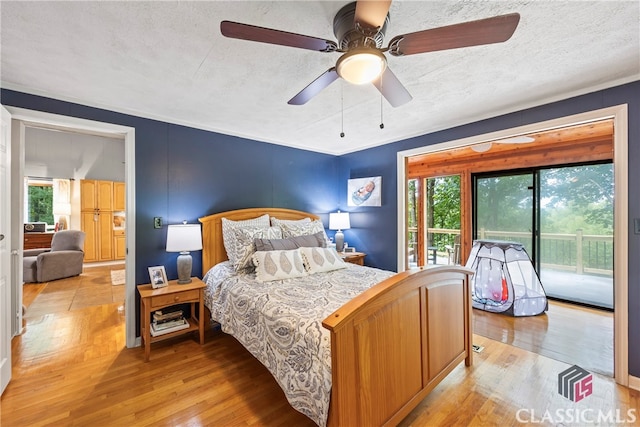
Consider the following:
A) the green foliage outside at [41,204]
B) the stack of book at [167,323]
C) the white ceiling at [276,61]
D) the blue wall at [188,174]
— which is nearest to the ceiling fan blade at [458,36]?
the white ceiling at [276,61]

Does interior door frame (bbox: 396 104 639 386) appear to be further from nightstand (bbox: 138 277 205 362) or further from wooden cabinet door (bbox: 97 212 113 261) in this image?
wooden cabinet door (bbox: 97 212 113 261)

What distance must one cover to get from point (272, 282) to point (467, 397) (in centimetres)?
175

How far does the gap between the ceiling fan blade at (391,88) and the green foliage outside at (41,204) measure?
29.7 feet

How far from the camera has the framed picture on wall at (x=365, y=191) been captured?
13.1ft

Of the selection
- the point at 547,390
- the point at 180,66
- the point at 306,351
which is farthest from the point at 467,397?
the point at 180,66

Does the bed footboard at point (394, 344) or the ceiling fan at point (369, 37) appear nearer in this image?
the ceiling fan at point (369, 37)

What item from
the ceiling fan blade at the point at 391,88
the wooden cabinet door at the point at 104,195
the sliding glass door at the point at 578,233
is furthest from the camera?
the wooden cabinet door at the point at 104,195

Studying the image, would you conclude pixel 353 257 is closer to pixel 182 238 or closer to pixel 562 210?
pixel 182 238

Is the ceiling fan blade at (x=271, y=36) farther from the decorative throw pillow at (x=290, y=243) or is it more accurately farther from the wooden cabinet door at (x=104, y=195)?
the wooden cabinet door at (x=104, y=195)

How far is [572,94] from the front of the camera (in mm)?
2326

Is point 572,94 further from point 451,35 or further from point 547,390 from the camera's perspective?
point 547,390

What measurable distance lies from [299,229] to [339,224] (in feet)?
3.63

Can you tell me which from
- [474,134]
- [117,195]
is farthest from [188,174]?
[117,195]

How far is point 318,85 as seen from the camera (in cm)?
176
